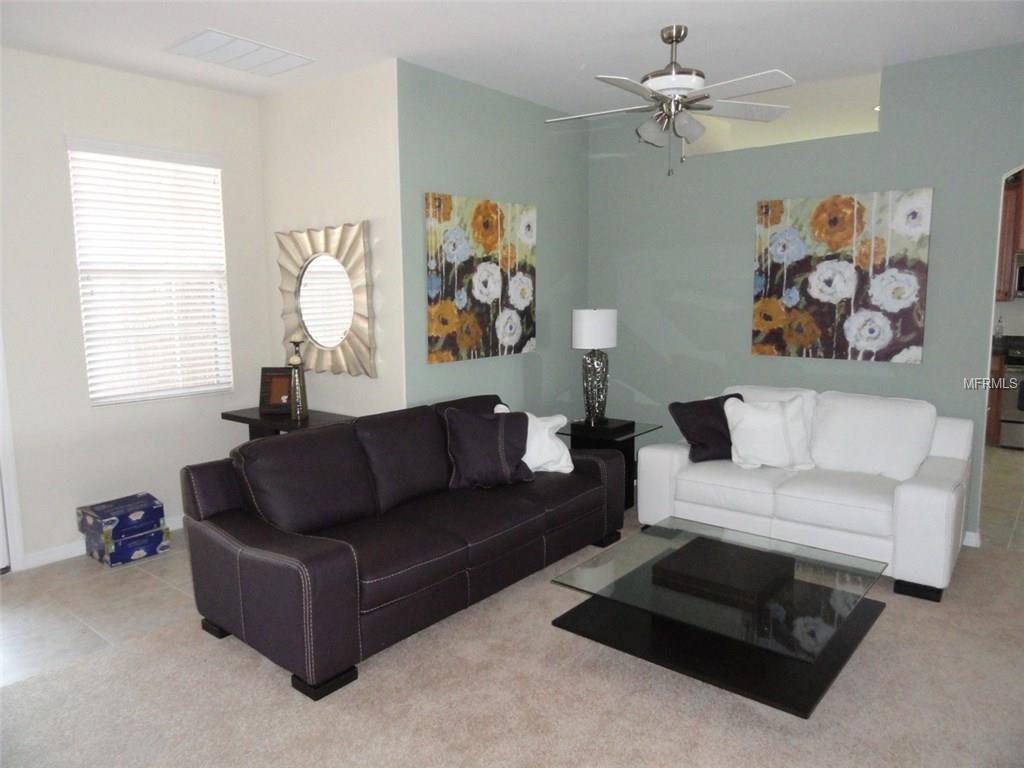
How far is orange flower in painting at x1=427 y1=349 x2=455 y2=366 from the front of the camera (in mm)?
4351

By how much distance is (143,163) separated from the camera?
14.1 feet

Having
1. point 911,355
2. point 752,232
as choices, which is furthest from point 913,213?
point 752,232

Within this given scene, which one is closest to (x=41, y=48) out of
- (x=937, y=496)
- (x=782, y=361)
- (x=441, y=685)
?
(x=441, y=685)

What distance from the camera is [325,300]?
4.61 metres

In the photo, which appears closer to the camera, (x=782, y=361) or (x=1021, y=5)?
(x=1021, y=5)

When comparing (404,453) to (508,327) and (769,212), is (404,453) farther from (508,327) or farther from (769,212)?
(769,212)

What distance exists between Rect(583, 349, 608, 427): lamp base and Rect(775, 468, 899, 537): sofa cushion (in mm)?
1404

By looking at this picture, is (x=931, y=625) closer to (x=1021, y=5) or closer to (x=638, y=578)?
(x=638, y=578)

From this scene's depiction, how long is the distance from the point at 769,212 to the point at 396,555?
335cm

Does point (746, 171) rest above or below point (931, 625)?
above

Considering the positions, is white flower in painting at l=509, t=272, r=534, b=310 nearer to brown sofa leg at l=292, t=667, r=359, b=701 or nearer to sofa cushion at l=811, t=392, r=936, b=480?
sofa cushion at l=811, t=392, r=936, b=480

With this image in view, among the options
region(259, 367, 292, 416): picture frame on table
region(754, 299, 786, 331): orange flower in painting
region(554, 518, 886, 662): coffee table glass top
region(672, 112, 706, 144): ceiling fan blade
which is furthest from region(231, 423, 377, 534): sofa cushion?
region(754, 299, 786, 331): orange flower in painting

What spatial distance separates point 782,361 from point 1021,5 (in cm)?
225

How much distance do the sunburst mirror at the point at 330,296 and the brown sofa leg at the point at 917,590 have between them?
3057 mm
